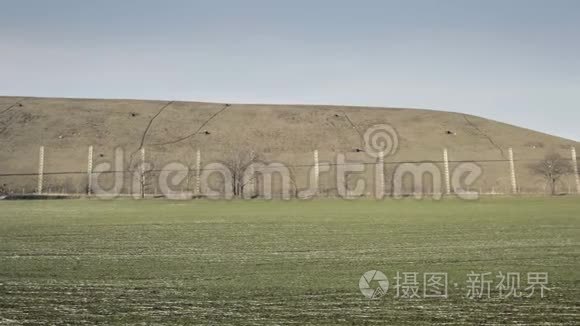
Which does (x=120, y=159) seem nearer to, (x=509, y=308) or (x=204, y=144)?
(x=204, y=144)

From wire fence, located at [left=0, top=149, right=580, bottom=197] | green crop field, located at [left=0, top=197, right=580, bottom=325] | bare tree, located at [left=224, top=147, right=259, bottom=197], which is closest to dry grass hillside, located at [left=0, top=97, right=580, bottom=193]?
wire fence, located at [left=0, top=149, right=580, bottom=197]

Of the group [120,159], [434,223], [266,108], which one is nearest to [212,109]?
[266,108]

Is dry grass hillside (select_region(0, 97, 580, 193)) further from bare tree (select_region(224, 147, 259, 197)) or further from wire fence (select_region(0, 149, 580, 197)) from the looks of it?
bare tree (select_region(224, 147, 259, 197))

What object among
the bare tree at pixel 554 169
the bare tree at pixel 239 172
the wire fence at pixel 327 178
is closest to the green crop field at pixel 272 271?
the bare tree at pixel 239 172

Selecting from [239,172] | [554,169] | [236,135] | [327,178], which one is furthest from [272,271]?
[236,135]

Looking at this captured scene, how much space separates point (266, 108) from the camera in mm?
95250

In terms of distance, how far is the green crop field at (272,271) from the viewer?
6.81 metres

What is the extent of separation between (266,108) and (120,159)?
3175 centimetres

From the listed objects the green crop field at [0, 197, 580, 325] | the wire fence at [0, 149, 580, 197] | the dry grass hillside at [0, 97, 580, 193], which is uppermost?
the dry grass hillside at [0, 97, 580, 193]

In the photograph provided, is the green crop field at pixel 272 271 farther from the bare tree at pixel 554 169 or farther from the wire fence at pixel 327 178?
the bare tree at pixel 554 169

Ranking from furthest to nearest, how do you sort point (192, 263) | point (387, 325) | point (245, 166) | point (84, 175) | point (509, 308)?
point (84, 175) → point (245, 166) → point (192, 263) → point (509, 308) → point (387, 325)

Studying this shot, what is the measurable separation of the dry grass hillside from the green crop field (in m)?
48.7

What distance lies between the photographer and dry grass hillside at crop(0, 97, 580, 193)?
6981cm

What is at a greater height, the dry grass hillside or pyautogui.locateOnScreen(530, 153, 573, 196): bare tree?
the dry grass hillside
